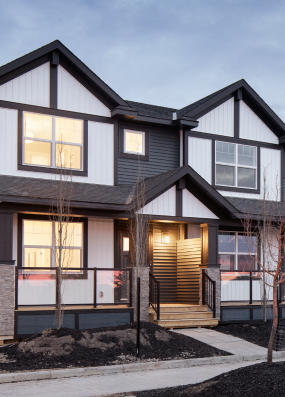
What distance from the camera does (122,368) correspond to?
10992 millimetres

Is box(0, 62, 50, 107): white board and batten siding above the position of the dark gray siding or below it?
above

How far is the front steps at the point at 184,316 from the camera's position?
15711 millimetres

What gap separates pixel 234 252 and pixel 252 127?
4.54 m

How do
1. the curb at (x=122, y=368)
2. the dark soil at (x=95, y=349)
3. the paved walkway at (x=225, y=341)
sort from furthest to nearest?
1. the paved walkway at (x=225, y=341)
2. the dark soil at (x=95, y=349)
3. the curb at (x=122, y=368)

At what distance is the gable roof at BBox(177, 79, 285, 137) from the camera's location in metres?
19.1

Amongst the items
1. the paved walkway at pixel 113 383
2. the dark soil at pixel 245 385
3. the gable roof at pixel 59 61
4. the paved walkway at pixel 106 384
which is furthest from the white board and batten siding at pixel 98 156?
the dark soil at pixel 245 385

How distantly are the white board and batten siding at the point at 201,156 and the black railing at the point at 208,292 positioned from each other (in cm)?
365

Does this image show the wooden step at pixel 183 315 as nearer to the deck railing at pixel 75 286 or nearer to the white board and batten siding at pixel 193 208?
the deck railing at pixel 75 286

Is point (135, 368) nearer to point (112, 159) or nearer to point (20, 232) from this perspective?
point (20, 232)

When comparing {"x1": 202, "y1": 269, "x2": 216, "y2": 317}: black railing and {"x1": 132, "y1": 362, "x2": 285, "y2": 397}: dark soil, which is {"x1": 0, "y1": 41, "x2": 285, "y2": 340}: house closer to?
{"x1": 202, "y1": 269, "x2": 216, "y2": 317}: black railing

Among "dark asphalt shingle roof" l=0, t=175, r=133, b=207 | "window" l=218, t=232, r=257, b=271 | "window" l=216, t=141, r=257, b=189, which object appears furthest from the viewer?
"window" l=216, t=141, r=257, b=189

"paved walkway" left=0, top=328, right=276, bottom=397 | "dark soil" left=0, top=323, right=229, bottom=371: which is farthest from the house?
"paved walkway" left=0, top=328, right=276, bottom=397

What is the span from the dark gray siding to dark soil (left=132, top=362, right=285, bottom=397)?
1029 centimetres

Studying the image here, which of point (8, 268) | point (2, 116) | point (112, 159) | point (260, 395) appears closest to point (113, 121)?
point (112, 159)
